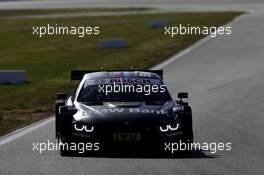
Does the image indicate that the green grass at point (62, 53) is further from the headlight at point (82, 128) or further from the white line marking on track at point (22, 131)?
the headlight at point (82, 128)

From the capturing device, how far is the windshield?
1577 centimetres

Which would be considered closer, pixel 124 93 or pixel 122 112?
pixel 122 112

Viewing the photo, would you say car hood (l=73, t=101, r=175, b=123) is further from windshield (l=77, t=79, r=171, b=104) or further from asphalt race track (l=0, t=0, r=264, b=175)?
asphalt race track (l=0, t=0, r=264, b=175)

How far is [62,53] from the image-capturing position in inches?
1544

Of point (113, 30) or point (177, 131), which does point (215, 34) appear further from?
point (177, 131)

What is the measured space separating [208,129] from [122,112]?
12.3 ft

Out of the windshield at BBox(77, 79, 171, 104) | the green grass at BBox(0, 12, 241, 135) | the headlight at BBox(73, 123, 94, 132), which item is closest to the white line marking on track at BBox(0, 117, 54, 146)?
the green grass at BBox(0, 12, 241, 135)

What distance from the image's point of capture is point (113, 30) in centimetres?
5225

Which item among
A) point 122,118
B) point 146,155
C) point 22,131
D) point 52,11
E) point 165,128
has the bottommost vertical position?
point 52,11

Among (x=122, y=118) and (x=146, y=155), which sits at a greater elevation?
(x=122, y=118)

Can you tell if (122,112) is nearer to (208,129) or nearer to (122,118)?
(122,118)

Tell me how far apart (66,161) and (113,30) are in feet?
125

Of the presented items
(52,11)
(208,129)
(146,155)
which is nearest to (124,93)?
(146,155)

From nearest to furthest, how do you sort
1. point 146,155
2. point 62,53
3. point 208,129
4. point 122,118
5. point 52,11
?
1. point 122,118
2. point 146,155
3. point 208,129
4. point 62,53
5. point 52,11
